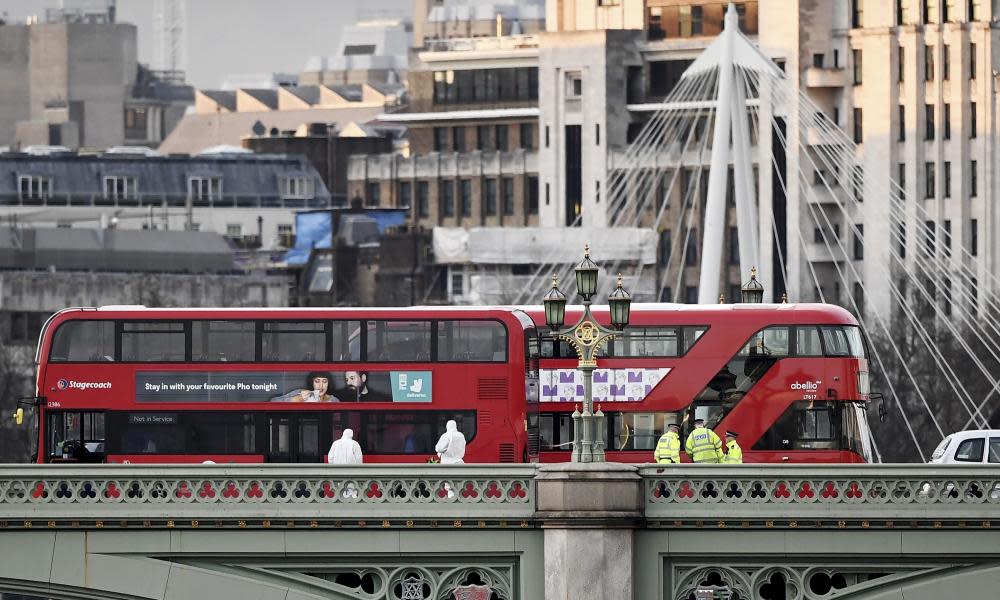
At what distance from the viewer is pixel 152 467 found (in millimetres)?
56875

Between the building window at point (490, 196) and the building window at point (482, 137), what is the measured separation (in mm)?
2459

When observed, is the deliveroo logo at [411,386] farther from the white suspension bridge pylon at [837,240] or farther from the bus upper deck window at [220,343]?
the white suspension bridge pylon at [837,240]

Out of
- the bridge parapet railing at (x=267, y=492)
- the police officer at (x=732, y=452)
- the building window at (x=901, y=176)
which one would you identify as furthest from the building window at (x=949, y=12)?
the bridge parapet railing at (x=267, y=492)

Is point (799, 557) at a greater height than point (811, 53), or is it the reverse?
point (811, 53)

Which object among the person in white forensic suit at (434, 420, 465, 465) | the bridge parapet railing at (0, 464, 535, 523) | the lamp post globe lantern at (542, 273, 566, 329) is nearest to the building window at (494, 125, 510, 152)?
the person in white forensic suit at (434, 420, 465, 465)

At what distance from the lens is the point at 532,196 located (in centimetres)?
19362

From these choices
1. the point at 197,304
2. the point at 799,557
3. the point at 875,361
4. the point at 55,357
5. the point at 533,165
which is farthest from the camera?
the point at 533,165

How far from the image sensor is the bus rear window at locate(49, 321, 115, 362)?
70.1 metres

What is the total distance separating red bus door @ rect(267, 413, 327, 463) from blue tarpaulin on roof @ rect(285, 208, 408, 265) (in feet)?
381

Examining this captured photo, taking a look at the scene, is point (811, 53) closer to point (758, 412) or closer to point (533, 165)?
point (533, 165)

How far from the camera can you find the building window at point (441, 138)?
199 m

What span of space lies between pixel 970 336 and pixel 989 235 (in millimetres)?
21075

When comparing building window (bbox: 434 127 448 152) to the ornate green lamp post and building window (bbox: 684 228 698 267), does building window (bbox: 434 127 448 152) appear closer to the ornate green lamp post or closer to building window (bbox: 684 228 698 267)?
building window (bbox: 684 228 698 267)

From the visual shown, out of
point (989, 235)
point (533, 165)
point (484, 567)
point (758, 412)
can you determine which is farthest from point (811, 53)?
point (484, 567)
